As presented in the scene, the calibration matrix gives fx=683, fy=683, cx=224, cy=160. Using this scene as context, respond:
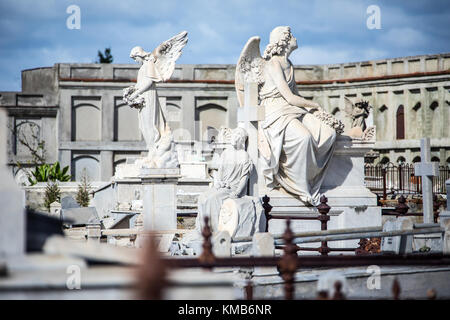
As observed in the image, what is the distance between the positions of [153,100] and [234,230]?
16.3 ft

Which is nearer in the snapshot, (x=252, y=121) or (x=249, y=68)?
(x=252, y=121)

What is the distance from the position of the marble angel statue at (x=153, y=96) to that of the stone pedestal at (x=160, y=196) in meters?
0.48

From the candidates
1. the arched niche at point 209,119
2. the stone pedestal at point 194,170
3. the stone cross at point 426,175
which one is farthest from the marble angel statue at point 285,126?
the arched niche at point 209,119

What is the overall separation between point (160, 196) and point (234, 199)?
3.15 meters

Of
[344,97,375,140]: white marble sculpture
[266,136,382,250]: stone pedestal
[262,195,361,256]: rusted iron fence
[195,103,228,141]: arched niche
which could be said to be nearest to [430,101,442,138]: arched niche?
[195,103,228,141]: arched niche

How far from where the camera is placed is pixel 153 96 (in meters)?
14.3

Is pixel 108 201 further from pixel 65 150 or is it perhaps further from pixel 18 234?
pixel 18 234

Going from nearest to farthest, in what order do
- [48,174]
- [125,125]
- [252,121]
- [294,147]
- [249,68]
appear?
[294,147] < [252,121] < [249,68] < [48,174] < [125,125]

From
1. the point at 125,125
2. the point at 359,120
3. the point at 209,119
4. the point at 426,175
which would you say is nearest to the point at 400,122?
the point at 209,119

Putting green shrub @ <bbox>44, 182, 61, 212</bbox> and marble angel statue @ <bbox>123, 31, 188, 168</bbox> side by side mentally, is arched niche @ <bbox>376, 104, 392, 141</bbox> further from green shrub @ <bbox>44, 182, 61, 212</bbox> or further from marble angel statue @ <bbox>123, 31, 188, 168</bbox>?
marble angel statue @ <bbox>123, 31, 188, 168</bbox>

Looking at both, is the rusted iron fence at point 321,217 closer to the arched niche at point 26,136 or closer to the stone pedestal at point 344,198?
the stone pedestal at point 344,198

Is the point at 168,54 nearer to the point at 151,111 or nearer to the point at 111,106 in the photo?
the point at 151,111

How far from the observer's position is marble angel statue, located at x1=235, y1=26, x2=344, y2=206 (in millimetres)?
11859
